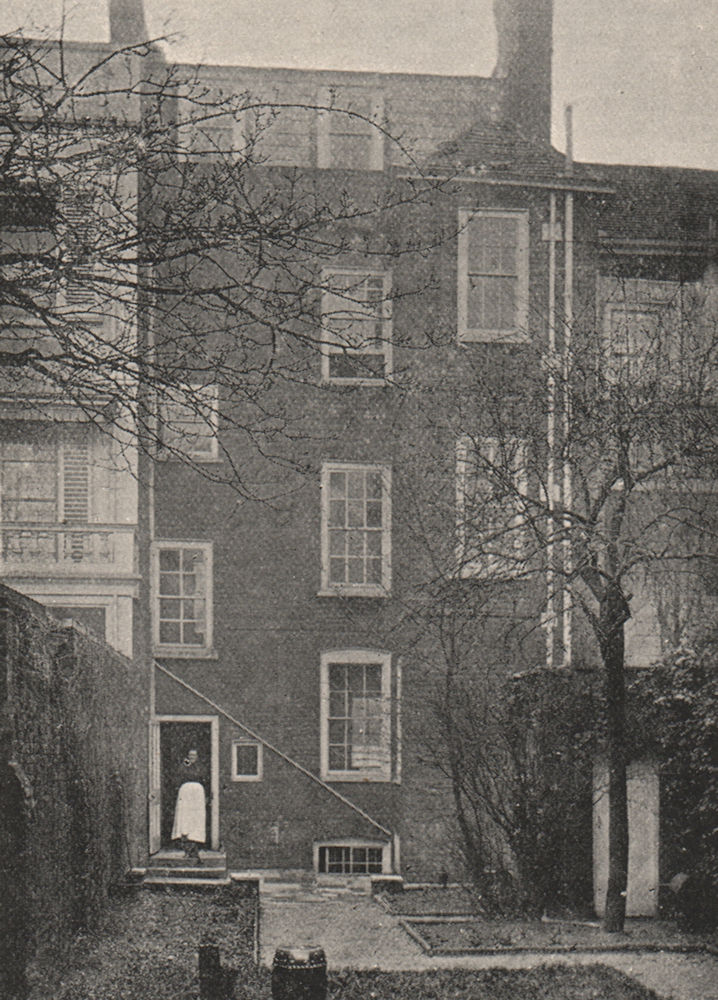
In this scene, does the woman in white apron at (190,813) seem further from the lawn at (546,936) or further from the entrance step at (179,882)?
the lawn at (546,936)

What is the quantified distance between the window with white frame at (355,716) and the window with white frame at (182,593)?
7.87ft

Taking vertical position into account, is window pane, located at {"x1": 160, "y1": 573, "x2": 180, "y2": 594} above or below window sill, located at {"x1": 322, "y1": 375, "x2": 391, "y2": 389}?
below

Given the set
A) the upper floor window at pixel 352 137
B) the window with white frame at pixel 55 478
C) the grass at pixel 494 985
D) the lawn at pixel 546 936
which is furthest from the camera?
the upper floor window at pixel 352 137

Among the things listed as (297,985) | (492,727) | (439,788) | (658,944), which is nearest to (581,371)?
(492,727)

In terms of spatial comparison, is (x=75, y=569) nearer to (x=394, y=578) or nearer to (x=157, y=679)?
(x=157, y=679)

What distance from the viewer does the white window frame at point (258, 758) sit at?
71.5 ft

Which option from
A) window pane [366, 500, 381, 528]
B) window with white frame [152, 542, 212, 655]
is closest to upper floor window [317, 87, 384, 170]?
window pane [366, 500, 381, 528]

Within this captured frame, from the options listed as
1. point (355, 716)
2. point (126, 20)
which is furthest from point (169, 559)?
point (126, 20)

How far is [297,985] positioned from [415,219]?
15462mm

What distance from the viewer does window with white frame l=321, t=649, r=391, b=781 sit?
22000mm

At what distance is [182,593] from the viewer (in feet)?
73.6

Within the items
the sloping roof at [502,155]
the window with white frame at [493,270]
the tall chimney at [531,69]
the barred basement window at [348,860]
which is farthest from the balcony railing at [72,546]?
the tall chimney at [531,69]

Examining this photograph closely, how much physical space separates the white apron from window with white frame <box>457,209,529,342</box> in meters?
9.32

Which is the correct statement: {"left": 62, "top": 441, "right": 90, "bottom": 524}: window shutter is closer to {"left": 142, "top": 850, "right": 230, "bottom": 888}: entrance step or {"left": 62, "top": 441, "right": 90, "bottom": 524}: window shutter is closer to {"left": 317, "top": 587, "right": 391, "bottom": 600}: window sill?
{"left": 317, "top": 587, "right": 391, "bottom": 600}: window sill
